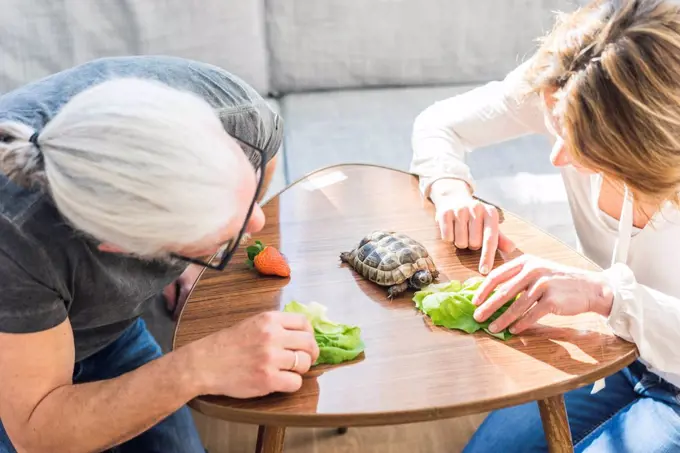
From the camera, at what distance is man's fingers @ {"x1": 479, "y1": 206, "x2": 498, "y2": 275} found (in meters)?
1.25

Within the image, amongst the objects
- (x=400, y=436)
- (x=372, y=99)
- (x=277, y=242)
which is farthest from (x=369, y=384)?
(x=372, y=99)

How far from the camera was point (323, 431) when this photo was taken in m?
1.93

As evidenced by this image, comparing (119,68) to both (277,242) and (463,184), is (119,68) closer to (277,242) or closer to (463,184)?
(277,242)

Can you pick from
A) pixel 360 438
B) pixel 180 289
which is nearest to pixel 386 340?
pixel 180 289

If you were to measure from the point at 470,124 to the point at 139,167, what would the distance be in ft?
2.90

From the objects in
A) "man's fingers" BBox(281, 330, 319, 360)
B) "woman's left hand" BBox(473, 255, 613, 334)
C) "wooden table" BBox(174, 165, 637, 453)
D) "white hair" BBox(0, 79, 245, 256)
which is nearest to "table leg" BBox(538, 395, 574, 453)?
"wooden table" BBox(174, 165, 637, 453)

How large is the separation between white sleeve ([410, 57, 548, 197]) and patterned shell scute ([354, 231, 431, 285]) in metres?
0.23

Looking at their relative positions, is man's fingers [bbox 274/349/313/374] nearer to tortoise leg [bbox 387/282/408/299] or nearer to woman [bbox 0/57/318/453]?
woman [bbox 0/57/318/453]

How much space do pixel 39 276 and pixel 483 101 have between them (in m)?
0.99

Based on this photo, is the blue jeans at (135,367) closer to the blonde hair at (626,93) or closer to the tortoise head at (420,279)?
the tortoise head at (420,279)

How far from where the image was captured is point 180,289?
169cm

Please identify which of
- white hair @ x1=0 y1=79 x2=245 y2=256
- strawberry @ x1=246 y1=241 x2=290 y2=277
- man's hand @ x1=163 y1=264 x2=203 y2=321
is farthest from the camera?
man's hand @ x1=163 y1=264 x2=203 y2=321

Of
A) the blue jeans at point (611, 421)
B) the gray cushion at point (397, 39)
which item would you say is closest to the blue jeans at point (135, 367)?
the blue jeans at point (611, 421)

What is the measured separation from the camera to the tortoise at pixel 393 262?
1.18 meters
